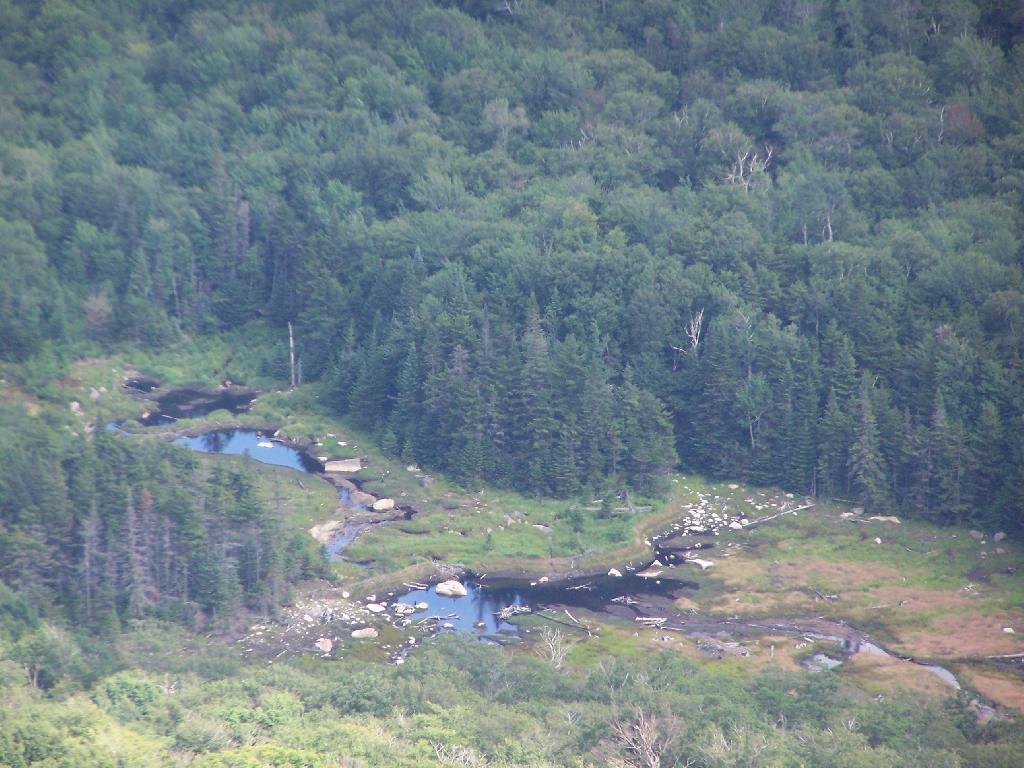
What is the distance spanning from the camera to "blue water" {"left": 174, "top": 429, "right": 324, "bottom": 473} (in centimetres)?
6888

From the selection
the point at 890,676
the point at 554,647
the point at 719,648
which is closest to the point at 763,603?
the point at 719,648

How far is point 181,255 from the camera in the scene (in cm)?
8406

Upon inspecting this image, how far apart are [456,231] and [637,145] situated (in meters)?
11.9

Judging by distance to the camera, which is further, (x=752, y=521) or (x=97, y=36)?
(x=97, y=36)

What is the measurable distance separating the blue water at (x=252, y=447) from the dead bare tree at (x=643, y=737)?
2920 cm

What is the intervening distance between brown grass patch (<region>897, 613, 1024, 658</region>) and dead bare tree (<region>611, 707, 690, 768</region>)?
15425 millimetres

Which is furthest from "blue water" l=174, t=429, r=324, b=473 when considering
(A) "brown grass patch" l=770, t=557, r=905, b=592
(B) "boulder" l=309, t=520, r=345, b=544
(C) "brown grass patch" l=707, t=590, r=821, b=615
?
(A) "brown grass patch" l=770, t=557, r=905, b=592

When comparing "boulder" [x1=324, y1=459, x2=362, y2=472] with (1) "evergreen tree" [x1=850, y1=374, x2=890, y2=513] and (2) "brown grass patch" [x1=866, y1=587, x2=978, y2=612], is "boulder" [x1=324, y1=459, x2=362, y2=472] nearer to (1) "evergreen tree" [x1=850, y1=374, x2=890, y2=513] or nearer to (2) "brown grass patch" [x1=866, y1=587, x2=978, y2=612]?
(1) "evergreen tree" [x1=850, y1=374, x2=890, y2=513]

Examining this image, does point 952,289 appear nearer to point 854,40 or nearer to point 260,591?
point 854,40

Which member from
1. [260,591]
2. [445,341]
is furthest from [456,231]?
[260,591]

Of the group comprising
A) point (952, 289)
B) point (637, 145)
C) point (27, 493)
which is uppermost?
point (637, 145)

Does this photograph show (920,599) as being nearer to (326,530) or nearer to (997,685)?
(997,685)

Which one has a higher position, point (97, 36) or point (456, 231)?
point (97, 36)

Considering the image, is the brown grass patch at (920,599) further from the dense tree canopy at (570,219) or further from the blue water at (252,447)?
the blue water at (252,447)
